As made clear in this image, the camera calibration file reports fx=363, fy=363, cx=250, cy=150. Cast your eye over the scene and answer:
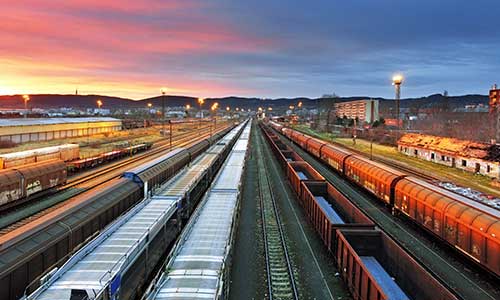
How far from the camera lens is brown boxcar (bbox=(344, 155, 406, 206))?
28750 mm

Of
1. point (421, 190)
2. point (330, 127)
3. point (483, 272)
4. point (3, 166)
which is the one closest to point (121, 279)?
point (483, 272)

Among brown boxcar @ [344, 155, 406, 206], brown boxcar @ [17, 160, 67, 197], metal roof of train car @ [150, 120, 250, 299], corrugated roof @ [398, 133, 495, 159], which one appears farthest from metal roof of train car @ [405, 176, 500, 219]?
brown boxcar @ [17, 160, 67, 197]

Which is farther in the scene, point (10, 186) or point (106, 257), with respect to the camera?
point (10, 186)

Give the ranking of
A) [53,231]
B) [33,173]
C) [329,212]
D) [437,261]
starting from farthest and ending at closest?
[33,173]
[329,212]
[437,261]
[53,231]

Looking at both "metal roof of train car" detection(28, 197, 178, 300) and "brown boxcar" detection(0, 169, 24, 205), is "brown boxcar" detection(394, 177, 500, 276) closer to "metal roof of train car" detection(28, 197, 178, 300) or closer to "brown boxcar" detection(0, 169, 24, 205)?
"metal roof of train car" detection(28, 197, 178, 300)

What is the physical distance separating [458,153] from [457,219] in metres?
36.0

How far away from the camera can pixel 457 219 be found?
19266mm

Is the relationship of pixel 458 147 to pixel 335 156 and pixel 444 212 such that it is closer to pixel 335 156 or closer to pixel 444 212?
pixel 335 156

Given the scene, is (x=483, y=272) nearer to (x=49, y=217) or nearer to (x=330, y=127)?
(x=49, y=217)

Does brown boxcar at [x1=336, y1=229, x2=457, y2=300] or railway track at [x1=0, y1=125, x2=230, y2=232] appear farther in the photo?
railway track at [x1=0, y1=125, x2=230, y2=232]

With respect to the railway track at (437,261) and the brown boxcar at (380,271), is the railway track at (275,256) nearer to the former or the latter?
the brown boxcar at (380,271)

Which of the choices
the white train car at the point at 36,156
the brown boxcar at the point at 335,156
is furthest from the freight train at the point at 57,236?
the brown boxcar at the point at 335,156

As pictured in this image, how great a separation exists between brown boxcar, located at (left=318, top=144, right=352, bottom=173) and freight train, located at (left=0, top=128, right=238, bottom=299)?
2593cm

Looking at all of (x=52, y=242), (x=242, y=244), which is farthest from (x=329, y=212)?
(x=52, y=242)
